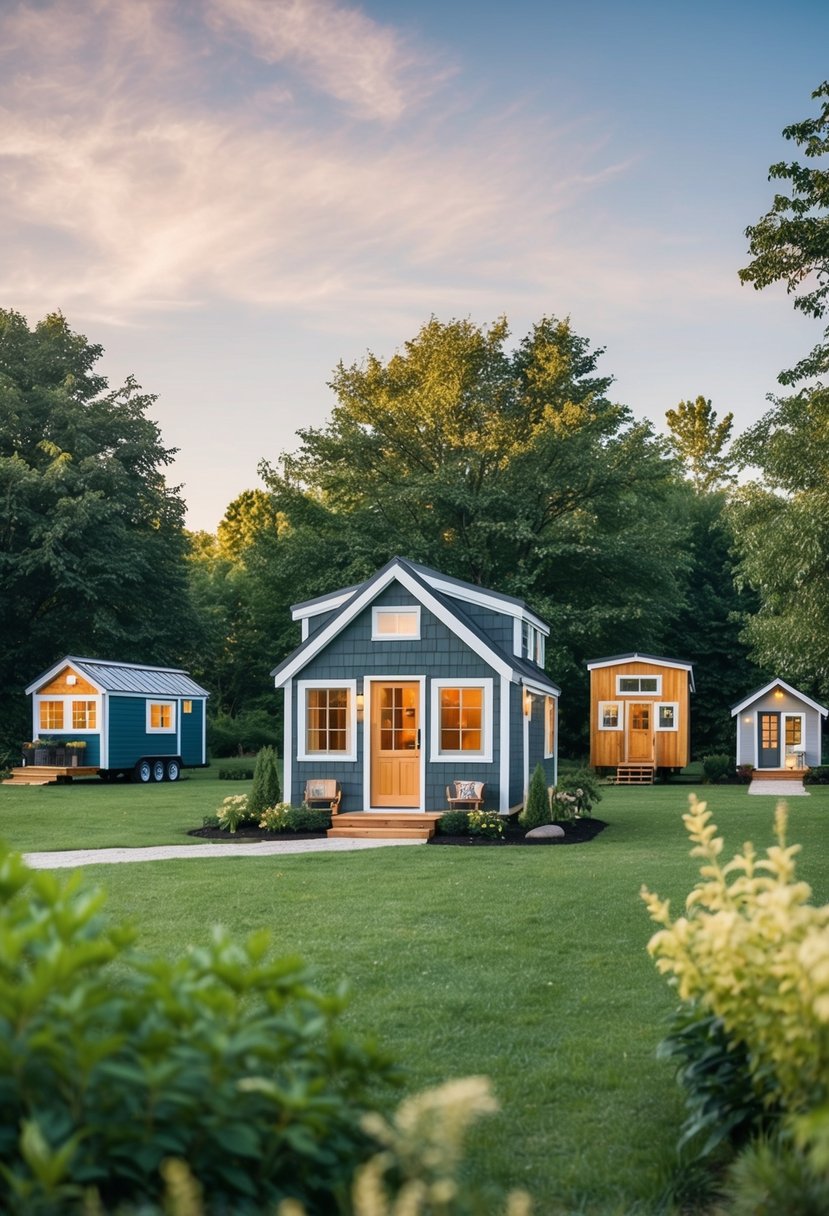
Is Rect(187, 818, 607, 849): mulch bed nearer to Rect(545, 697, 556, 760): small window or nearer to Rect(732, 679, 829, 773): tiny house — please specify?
Rect(545, 697, 556, 760): small window

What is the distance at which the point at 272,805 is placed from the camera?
60.8ft

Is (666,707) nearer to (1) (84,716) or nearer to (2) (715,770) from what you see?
(2) (715,770)

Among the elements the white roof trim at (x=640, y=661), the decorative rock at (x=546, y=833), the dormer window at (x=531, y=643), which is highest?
the dormer window at (x=531, y=643)

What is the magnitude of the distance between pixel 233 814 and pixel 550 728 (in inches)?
312

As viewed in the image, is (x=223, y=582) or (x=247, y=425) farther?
(x=223, y=582)

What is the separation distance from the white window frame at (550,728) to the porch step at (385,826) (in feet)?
16.5

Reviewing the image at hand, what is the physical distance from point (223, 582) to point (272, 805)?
3377cm

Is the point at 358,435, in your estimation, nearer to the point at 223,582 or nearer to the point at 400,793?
the point at 223,582

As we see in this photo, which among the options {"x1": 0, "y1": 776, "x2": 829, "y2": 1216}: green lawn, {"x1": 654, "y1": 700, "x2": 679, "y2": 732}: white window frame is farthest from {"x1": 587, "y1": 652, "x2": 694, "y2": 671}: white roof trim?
{"x1": 0, "y1": 776, "x2": 829, "y2": 1216}: green lawn

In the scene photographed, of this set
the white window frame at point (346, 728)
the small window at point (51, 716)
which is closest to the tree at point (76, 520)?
the small window at point (51, 716)

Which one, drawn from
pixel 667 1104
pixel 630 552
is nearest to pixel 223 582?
pixel 630 552

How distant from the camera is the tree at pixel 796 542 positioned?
18.2 metres

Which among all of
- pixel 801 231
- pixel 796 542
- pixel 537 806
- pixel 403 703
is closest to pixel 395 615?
pixel 403 703

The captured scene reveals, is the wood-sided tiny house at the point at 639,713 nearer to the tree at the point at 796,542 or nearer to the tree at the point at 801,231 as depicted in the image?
the tree at the point at 796,542
